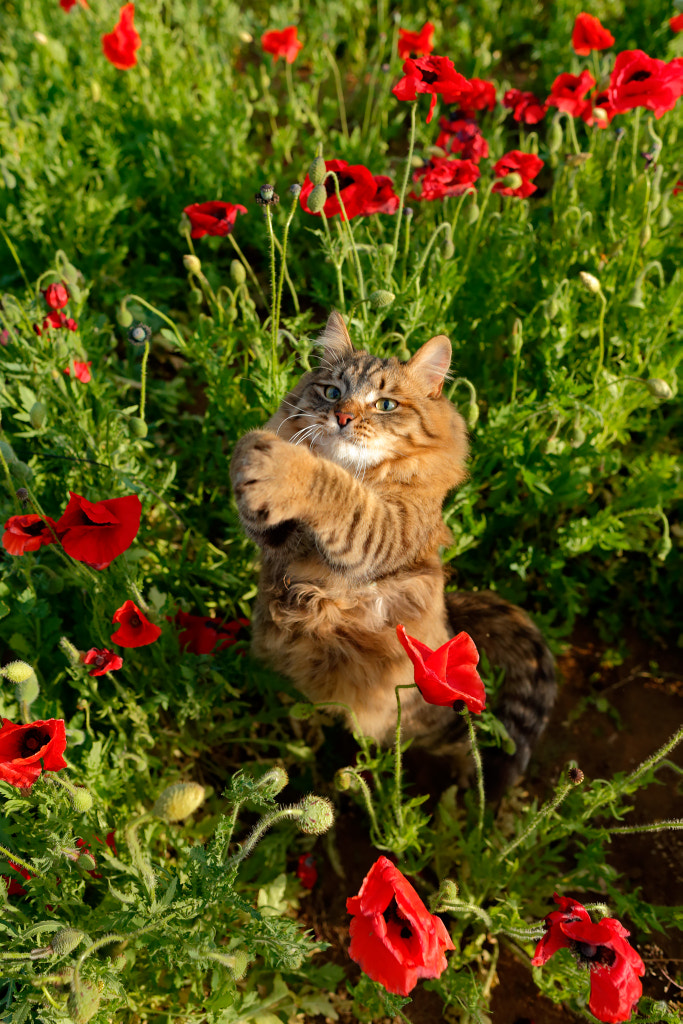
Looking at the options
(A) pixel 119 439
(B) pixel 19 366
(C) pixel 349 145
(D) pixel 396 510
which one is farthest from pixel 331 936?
(C) pixel 349 145

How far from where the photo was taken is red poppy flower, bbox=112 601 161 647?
1.67m

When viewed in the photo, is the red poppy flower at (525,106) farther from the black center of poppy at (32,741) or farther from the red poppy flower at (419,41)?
the black center of poppy at (32,741)

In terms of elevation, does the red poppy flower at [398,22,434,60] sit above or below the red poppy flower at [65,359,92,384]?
above

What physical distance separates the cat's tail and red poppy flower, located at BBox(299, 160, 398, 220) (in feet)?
4.84

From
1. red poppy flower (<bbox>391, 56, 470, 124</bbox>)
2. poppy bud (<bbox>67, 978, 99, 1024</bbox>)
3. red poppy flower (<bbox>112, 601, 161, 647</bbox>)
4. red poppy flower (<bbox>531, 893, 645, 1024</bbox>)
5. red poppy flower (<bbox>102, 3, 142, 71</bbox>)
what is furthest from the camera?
red poppy flower (<bbox>102, 3, 142, 71</bbox>)

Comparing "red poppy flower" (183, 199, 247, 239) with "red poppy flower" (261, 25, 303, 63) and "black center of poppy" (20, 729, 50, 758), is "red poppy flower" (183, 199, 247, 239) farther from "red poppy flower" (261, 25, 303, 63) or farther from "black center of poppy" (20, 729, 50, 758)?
"black center of poppy" (20, 729, 50, 758)

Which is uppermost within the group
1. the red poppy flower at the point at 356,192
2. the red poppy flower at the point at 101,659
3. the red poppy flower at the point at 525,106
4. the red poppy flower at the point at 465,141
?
the red poppy flower at the point at 525,106

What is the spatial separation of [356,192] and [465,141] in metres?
0.76

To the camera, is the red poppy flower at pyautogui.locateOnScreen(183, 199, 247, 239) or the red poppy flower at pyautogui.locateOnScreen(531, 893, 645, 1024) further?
the red poppy flower at pyautogui.locateOnScreen(183, 199, 247, 239)

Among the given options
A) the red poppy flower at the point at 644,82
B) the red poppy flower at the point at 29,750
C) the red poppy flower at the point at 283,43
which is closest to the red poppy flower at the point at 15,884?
the red poppy flower at the point at 29,750

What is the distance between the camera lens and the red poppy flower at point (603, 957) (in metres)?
1.27

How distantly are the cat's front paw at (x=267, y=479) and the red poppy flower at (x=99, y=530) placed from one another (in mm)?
288

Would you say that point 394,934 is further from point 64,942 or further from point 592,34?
point 592,34

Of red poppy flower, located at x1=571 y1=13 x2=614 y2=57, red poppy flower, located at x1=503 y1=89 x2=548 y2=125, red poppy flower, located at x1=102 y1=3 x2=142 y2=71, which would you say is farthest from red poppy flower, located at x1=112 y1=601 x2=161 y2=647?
red poppy flower, located at x1=571 y1=13 x2=614 y2=57
